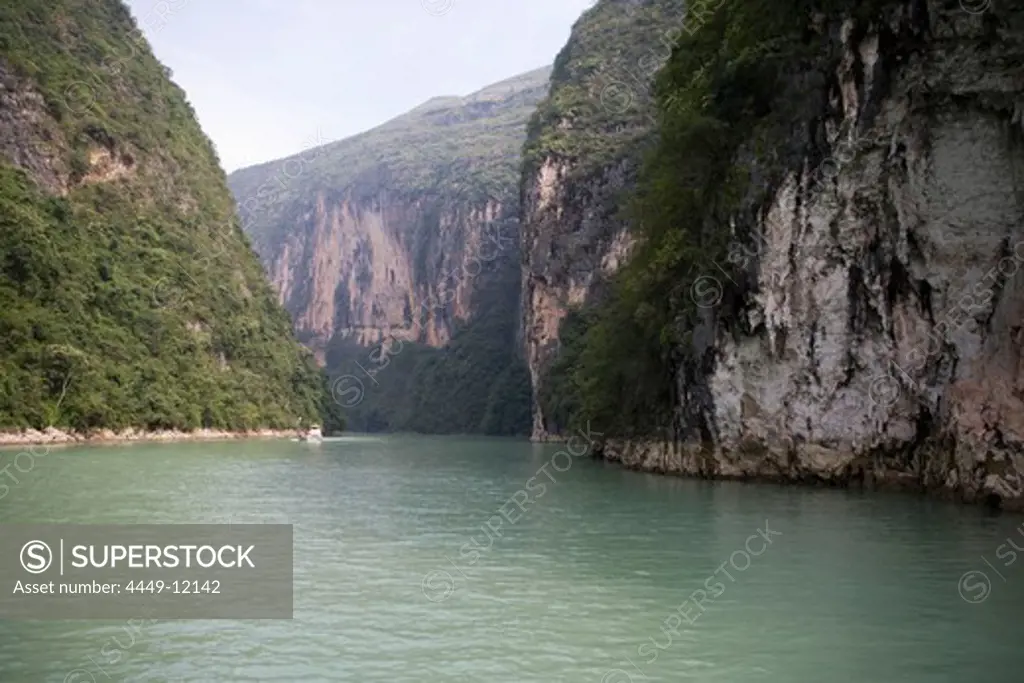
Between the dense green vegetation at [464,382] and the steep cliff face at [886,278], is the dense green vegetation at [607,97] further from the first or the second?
the steep cliff face at [886,278]

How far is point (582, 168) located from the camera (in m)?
75.1

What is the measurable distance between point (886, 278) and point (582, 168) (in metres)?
52.8

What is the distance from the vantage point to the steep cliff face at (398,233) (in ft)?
483

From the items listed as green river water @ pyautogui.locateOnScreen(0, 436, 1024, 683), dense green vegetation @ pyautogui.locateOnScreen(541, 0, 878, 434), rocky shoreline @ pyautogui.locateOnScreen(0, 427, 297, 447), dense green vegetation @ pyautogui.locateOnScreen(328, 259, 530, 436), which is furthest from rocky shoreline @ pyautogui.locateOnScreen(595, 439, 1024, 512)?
dense green vegetation @ pyautogui.locateOnScreen(328, 259, 530, 436)

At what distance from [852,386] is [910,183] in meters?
5.38

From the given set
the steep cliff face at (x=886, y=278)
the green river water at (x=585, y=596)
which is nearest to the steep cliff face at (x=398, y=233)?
the steep cliff face at (x=886, y=278)

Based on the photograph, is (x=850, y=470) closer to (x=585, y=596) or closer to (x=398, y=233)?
(x=585, y=596)

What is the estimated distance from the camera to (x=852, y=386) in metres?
24.9

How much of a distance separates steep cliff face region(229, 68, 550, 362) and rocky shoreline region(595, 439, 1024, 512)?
10837cm

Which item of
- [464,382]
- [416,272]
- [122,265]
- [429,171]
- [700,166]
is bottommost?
[464,382]

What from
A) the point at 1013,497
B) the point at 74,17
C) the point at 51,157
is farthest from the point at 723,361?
the point at 74,17

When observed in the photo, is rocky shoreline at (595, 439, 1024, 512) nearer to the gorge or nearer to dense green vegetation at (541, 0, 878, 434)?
the gorge

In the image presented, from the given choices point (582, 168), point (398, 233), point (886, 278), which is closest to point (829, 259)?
point (886, 278)

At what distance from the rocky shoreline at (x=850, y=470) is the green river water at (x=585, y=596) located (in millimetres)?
904
